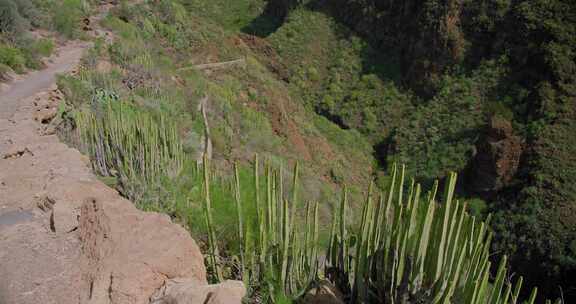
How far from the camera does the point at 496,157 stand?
85.7ft

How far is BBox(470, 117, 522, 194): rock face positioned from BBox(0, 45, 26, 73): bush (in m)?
25.1

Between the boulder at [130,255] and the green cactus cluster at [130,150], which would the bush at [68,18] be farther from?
the boulder at [130,255]

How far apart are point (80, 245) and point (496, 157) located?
86.9 feet

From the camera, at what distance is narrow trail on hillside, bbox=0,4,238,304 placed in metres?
3.66

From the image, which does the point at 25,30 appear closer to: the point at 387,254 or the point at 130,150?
the point at 130,150

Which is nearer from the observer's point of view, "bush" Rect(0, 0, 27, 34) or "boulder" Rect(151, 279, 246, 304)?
"boulder" Rect(151, 279, 246, 304)

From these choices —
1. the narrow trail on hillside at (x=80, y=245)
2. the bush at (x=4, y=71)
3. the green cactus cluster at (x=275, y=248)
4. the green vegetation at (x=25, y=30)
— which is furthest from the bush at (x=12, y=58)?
the green cactus cluster at (x=275, y=248)

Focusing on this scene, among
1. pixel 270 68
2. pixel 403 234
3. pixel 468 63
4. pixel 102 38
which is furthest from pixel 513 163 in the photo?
pixel 403 234

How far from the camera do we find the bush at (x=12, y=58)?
1180cm

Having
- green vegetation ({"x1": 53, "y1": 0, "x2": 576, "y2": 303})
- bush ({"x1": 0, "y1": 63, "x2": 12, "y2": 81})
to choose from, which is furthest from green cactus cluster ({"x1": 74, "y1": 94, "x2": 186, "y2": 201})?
bush ({"x1": 0, "y1": 63, "x2": 12, "y2": 81})

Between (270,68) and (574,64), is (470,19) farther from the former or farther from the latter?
(270,68)

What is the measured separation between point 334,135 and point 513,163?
40.1 ft

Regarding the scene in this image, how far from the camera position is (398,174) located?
3.94 meters

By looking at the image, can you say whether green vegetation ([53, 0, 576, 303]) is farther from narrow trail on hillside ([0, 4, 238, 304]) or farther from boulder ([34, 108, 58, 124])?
narrow trail on hillside ([0, 4, 238, 304])
